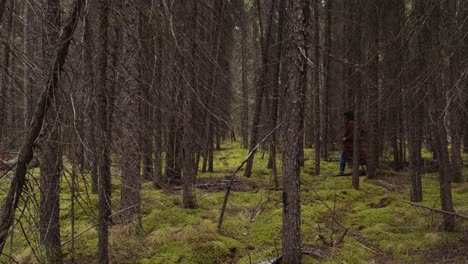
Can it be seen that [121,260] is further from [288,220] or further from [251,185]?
[251,185]

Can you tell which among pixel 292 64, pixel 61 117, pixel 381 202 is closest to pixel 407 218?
pixel 381 202

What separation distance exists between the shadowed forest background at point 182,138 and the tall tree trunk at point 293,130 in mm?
17

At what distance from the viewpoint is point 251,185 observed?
11.3 meters

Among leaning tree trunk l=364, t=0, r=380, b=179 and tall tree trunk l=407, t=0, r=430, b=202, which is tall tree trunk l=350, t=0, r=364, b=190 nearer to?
leaning tree trunk l=364, t=0, r=380, b=179

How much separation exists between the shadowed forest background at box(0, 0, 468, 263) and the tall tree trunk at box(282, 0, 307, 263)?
17 mm

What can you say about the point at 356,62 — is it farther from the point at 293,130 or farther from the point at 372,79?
the point at 293,130

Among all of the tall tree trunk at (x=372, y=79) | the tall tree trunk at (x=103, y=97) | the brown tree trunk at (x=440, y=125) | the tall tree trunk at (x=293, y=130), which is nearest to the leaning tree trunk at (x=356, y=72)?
the tall tree trunk at (x=372, y=79)

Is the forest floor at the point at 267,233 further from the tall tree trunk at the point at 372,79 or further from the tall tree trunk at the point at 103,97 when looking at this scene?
the tall tree trunk at the point at 372,79

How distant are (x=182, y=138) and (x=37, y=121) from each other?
4558mm

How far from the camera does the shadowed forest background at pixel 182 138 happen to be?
292 centimetres

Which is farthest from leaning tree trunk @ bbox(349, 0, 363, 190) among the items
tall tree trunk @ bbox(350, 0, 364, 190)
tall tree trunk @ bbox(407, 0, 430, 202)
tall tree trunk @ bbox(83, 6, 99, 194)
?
tall tree trunk @ bbox(83, 6, 99, 194)


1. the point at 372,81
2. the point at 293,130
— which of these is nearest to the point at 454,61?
the point at 293,130

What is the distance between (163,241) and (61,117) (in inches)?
165

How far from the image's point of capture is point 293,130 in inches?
208
